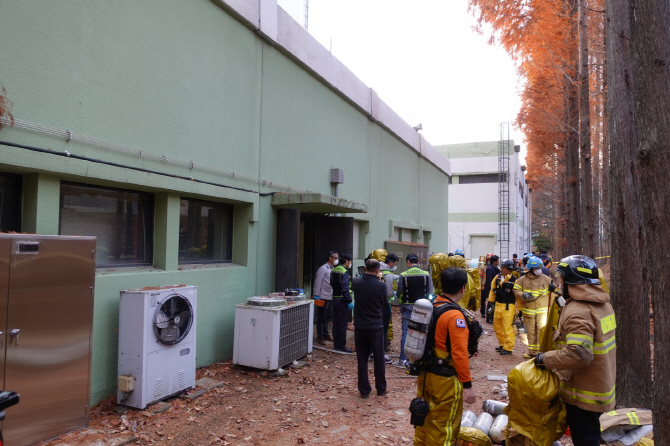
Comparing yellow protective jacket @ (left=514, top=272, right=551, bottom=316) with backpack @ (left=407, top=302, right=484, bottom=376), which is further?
yellow protective jacket @ (left=514, top=272, right=551, bottom=316)

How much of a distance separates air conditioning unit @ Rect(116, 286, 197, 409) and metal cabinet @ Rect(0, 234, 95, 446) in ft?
1.91

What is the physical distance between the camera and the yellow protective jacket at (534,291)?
26.9 ft

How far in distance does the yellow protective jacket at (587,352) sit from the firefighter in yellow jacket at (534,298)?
16.0 feet

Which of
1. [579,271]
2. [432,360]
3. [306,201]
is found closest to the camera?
[579,271]

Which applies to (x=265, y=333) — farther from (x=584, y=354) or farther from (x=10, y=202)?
(x=584, y=354)

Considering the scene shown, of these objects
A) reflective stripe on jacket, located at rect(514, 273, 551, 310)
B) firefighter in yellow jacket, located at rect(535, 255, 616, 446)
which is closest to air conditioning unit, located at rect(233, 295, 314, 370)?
firefighter in yellow jacket, located at rect(535, 255, 616, 446)

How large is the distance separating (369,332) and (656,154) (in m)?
4.24

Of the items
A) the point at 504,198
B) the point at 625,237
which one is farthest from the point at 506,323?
the point at 504,198

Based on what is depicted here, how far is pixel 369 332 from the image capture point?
20.2ft

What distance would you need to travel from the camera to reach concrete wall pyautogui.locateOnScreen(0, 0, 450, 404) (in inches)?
182

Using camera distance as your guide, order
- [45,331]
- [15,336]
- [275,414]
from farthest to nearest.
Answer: [275,414] < [45,331] < [15,336]

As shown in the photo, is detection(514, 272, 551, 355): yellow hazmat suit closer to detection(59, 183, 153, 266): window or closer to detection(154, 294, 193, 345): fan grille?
detection(154, 294, 193, 345): fan grille

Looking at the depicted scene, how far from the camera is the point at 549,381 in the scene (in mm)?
3539

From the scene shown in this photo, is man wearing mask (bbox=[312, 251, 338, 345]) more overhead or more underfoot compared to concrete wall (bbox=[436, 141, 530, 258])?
more underfoot
